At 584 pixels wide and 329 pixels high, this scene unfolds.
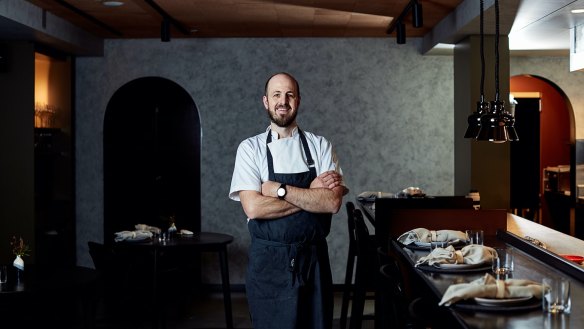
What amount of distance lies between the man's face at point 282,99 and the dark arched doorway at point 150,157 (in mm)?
5226

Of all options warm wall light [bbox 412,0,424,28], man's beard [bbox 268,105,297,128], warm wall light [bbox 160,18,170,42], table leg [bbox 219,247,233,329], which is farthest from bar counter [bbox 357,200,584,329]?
warm wall light [bbox 160,18,170,42]

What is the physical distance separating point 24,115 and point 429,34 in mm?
4150

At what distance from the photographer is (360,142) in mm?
8562

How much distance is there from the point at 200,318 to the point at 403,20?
133 inches

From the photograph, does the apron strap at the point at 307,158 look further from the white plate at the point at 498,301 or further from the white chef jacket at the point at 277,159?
the white plate at the point at 498,301

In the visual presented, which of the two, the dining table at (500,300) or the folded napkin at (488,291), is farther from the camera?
the folded napkin at (488,291)

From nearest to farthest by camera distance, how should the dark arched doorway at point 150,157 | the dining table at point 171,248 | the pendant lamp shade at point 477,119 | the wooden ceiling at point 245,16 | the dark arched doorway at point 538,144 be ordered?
1. the pendant lamp shade at point 477,119
2. the dining table at point 171,248
3. the wooden ceiling at point 245,16
4. the dark arched doorway at point 150,157
5. the dark arched doorway at point 538,144

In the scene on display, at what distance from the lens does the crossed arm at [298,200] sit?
136 inches

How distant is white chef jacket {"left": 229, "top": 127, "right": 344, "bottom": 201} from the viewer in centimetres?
357

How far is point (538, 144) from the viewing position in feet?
38.5

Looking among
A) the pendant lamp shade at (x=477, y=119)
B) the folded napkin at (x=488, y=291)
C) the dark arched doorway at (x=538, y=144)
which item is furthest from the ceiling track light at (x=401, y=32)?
the folded napkin at (x=488, y=291)

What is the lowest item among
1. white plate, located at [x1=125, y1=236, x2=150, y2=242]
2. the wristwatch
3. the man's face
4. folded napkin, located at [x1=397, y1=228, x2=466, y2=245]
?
white plate, located at [x1=125, y1=236, x2=150, y2=242]

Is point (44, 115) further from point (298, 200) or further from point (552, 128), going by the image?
point (552, 128)

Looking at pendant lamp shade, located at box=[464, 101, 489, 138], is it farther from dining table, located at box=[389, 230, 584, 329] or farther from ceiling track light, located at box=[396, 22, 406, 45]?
ceiling track light, located at box=[396, 22, 406, 45]
